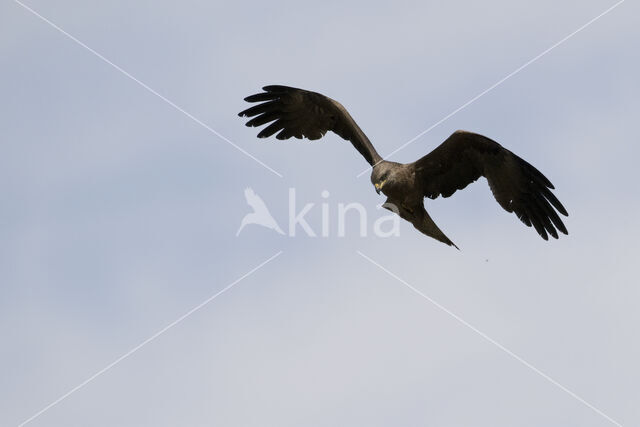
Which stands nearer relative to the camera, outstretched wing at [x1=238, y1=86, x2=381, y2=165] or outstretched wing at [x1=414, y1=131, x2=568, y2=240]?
outstretched wing at [x1=414, y1=131, x2=568, y2=240]

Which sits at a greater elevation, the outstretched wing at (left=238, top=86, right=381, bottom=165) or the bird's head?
the outstretched wing at (left=238, top=86, right=381, bottom=165)

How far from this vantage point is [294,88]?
526 inches

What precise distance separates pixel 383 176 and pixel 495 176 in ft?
4.60

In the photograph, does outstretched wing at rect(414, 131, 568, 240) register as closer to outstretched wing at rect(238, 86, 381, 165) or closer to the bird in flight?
the bird in flight

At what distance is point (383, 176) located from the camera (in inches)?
470

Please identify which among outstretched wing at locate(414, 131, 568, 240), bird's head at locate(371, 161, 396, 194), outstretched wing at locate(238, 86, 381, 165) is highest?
outstretched wing at locate(238, 86, 381, 165)

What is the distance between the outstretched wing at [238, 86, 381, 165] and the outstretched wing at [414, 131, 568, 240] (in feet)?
4.15

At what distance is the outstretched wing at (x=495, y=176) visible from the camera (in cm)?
1205

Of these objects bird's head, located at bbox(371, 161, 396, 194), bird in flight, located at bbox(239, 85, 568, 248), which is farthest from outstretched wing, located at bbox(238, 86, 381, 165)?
bird's head, located at bbox(371, 161, 396, 194)

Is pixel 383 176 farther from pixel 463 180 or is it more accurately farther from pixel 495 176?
pixel 495 176

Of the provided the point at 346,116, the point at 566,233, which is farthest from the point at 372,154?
the point at 566,233

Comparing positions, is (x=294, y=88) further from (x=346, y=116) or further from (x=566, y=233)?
(x=566, y=233)

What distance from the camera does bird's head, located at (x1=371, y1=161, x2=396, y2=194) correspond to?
11.9 meters

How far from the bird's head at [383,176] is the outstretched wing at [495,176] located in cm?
34
